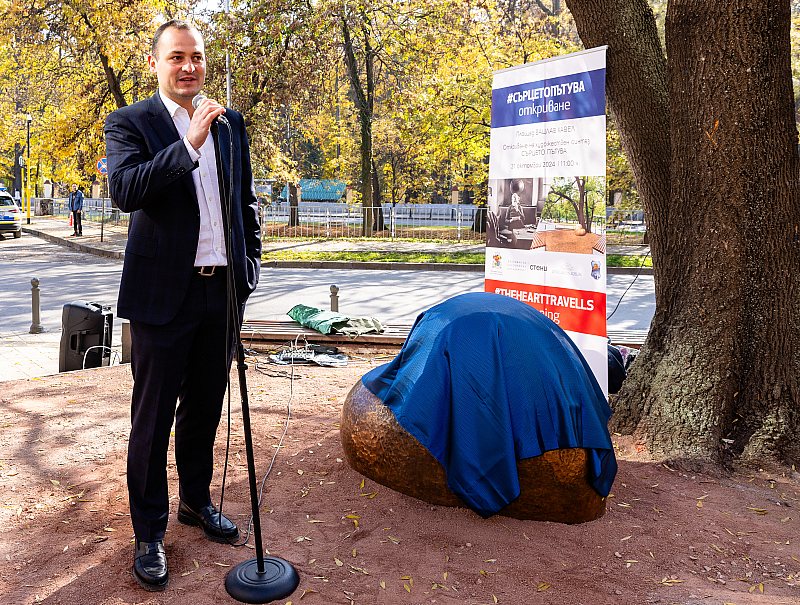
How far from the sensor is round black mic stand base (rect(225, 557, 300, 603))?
9.65 ft

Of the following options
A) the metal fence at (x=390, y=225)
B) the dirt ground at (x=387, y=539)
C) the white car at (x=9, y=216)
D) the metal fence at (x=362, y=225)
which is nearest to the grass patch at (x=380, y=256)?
the metal fence at (x=390, y=225)

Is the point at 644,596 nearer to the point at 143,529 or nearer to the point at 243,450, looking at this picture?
the point at 143,529

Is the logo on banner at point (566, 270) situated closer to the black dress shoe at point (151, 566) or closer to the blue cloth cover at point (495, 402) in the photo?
the blue cloth cover at point (495, 402)

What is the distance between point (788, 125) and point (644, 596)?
3234mm

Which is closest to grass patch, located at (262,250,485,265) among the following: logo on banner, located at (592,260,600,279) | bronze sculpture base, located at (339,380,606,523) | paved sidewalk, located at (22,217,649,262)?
paved sidewalk, located at (22,217,649,262)

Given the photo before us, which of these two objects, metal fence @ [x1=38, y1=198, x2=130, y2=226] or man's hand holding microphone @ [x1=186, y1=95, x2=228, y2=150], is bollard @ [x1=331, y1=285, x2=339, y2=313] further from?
metal fence @ [x1=38, y1=198, x2=130, y2=226]

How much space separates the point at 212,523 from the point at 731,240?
11.8 feet

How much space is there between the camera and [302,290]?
45.1 feet

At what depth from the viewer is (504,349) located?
3713 mm

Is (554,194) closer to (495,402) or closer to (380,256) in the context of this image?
(495,402)

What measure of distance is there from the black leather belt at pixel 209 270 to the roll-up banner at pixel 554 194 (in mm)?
3097

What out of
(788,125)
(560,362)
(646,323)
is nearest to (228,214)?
(560,362)

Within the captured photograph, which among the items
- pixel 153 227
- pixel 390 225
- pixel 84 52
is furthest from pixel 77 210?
pixel 153 227

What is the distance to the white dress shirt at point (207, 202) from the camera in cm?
312
